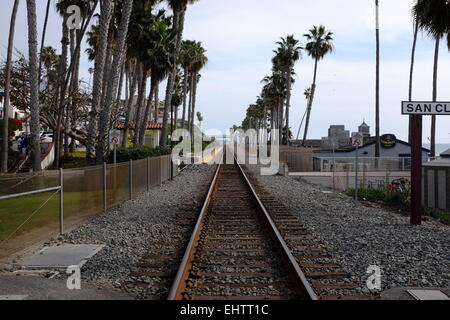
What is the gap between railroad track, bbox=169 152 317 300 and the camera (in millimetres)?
7227

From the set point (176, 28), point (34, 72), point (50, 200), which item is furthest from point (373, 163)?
point (50, 200)

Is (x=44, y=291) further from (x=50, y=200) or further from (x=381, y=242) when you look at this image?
(x=381, y=242)

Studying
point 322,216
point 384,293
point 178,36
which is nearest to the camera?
point 384,293

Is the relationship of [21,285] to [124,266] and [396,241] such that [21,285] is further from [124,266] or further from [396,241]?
[396,241]

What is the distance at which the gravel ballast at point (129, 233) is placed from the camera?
8609 mm

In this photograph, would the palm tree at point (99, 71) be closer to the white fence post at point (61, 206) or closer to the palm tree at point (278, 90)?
the white fence post at point (61, 206)

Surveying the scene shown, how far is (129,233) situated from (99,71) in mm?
14432

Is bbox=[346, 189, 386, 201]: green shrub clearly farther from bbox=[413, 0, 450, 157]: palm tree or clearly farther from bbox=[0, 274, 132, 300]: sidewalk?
bbox=[0, 274, 132, 300]: sidewalk

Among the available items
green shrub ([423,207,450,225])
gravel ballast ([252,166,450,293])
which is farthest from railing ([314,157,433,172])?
gravel ballast ([252,166,450,293])

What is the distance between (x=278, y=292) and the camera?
731 cm

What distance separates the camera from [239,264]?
895cm

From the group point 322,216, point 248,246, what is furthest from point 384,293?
point 322,216
